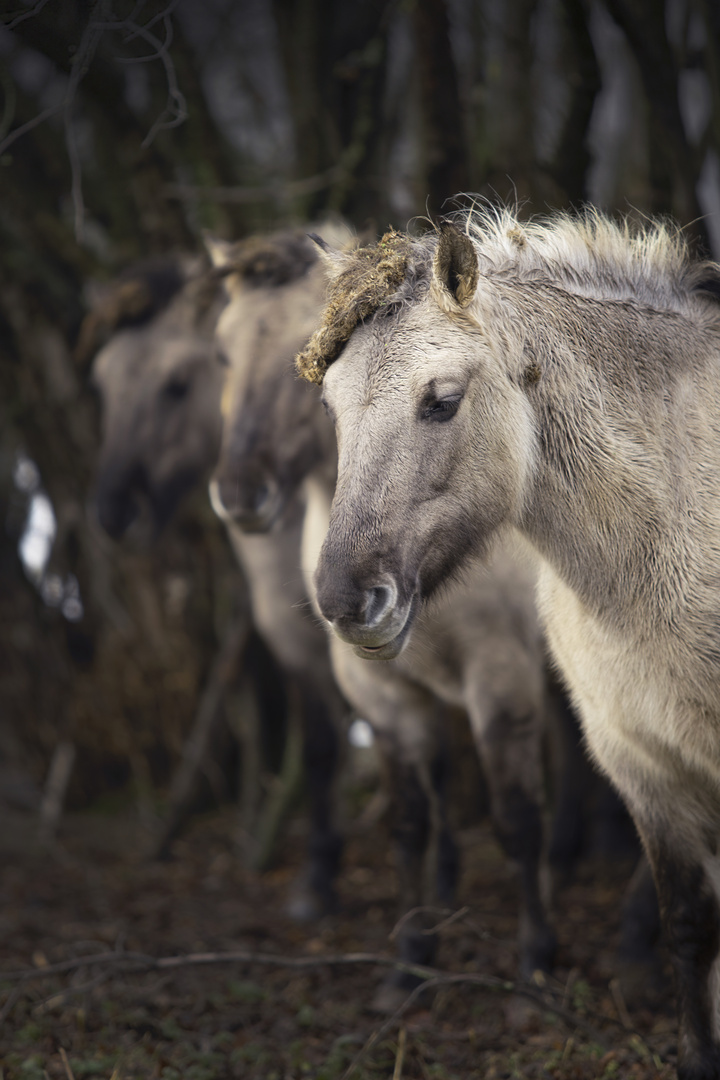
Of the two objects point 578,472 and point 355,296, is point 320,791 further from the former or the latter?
point 355,296

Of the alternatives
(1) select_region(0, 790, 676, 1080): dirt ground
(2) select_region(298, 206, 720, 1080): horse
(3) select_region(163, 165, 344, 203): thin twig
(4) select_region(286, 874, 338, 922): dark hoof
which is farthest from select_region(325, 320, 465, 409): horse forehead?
(4) select_region(286, 874, 338, 922): dark hoof

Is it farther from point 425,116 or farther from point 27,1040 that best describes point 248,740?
point 425,116

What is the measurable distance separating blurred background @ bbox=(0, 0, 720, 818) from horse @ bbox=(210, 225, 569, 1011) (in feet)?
3.15

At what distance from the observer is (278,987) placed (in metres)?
4.18

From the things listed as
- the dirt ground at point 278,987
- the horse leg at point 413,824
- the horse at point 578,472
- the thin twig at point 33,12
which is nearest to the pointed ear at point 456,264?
the horse at point 578,472

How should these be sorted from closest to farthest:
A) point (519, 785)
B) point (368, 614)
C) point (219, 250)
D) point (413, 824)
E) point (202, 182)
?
point (368, 614) < point (519, 785) < point (413, 824) < point (219, 250) < point (202, 182)

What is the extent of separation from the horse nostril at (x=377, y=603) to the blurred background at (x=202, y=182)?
9.83 ft

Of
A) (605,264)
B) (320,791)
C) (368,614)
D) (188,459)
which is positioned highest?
(605,264)

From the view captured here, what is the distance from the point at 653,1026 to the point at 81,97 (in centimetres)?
632

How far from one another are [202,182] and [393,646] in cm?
497

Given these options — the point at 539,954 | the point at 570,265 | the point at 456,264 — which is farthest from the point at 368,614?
the point at 539,954

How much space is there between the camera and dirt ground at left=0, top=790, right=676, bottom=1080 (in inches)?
127

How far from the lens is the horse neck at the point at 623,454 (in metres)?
2.53

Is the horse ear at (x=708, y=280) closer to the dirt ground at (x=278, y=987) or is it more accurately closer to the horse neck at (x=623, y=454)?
the horse neck at (x=623, y=454)
